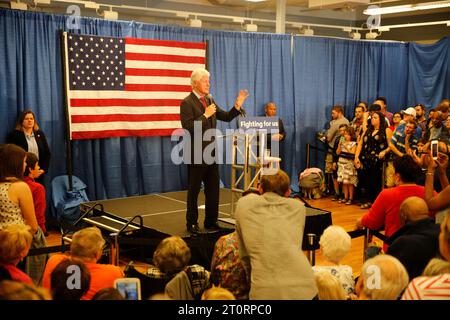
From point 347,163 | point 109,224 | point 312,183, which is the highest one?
point 347,163

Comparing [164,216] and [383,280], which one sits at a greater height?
[383,280]

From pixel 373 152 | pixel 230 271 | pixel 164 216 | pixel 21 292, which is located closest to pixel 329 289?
pixel 230 271

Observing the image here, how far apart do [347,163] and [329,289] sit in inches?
244

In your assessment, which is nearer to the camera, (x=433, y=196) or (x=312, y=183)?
(x=433, y=196)

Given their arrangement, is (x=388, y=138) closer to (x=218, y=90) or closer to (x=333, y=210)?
(x=333, y=210)

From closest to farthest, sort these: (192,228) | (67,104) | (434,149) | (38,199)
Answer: (38,199), (434,149), (192,228), (67,104)

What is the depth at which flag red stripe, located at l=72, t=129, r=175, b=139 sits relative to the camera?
7258mm

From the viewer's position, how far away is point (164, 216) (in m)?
6.28

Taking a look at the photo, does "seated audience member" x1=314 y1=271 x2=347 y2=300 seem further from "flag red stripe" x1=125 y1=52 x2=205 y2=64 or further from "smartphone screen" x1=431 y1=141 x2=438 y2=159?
"flag red stripe" x1=125 y1=52 x2=205 y2=64

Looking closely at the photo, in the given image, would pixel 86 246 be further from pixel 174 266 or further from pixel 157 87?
pixel 157 87

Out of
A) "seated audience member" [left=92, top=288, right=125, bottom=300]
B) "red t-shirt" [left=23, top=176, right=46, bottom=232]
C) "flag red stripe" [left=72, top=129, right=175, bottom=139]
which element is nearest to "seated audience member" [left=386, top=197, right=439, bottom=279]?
"seated audience member" [left=92, top=288, right=125, bottom=300]

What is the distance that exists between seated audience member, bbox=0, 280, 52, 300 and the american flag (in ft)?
17.9

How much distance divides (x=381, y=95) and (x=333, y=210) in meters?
3.50
